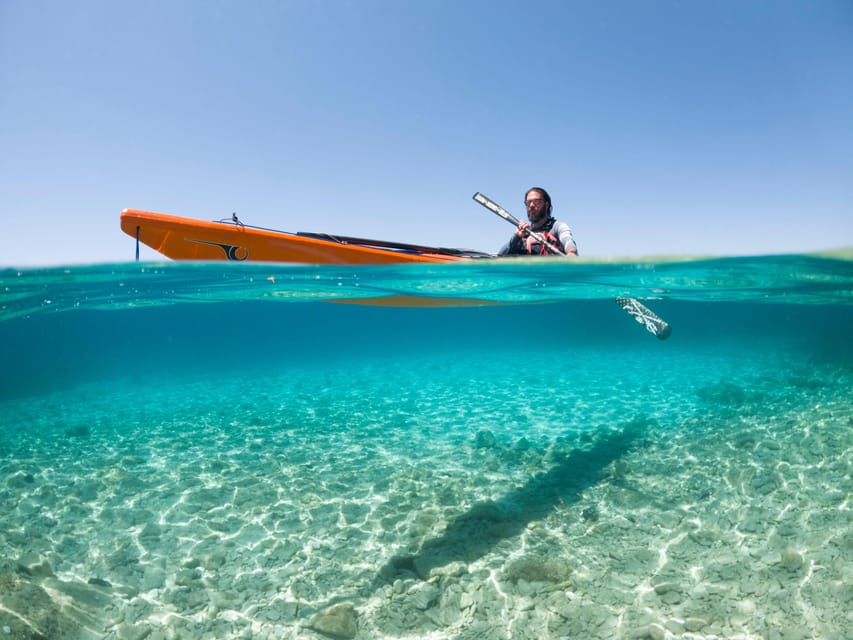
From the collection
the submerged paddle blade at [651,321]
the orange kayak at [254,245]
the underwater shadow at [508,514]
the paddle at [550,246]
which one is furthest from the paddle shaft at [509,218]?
the underwater shadow at [508,514]

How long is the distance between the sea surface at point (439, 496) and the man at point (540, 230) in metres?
0.87

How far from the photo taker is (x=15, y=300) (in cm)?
1466

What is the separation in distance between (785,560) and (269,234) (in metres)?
10.1

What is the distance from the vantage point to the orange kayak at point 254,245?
8.25 m

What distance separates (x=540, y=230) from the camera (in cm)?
947

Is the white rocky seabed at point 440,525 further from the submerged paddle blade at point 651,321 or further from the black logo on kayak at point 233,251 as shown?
the black logo on kayak at point 233,251

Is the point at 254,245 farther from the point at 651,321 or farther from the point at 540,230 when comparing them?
the point at 651,321

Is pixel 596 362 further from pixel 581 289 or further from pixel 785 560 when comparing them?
pixel 785 560

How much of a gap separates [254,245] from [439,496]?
638 centimetres

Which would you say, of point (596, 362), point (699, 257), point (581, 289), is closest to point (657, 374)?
point (596, 362)

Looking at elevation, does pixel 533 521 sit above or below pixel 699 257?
below

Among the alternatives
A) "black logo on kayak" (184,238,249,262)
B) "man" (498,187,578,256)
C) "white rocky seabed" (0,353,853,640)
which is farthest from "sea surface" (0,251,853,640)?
"black logo on kayak" (184,238,249,262)

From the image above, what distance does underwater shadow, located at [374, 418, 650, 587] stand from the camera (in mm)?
5781

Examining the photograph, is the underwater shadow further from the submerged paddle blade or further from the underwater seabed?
the submerged paddle blade
